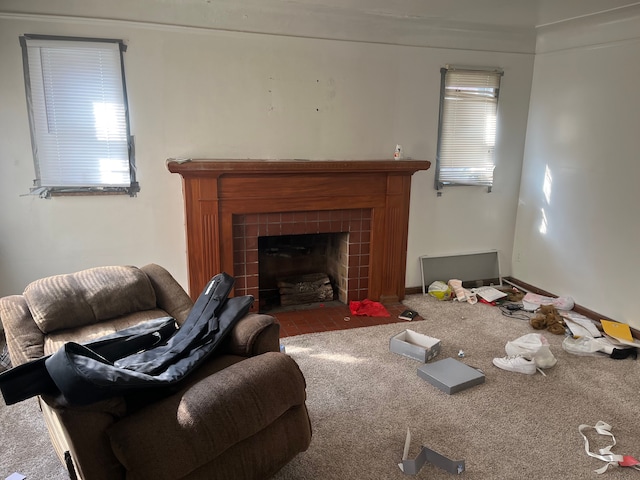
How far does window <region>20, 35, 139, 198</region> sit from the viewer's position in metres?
2.95

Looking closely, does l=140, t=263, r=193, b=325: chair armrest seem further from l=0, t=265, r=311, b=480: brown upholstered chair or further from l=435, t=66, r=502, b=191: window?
l=435, t=66, r=502, b=191: window

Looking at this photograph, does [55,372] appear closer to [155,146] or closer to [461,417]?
[461,417]

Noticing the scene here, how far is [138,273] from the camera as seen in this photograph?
2523 mm

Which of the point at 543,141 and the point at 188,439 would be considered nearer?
the point at 188,439

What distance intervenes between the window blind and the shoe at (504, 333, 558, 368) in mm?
2918

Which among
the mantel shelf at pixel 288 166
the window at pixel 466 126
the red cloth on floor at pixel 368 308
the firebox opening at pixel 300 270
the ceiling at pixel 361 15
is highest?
the ceiling at pixel 361 15

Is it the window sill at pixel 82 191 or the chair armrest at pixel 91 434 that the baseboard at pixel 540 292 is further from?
the chair armrest at pixel 91 434

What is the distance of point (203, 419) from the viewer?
5.12ft

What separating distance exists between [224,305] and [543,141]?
A: 10.8 ft

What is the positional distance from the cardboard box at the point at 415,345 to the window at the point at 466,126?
1486mm

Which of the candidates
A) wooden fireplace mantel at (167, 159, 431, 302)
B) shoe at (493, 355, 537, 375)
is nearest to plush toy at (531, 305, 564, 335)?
shoe at (493, 355, 537, 375)

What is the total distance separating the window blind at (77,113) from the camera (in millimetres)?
2957

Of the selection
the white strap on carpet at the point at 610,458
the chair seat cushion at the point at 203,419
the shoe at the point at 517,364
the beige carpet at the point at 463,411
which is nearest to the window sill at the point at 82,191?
the beige carpet at the point at 463,411

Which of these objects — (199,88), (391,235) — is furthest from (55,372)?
(391,235)
